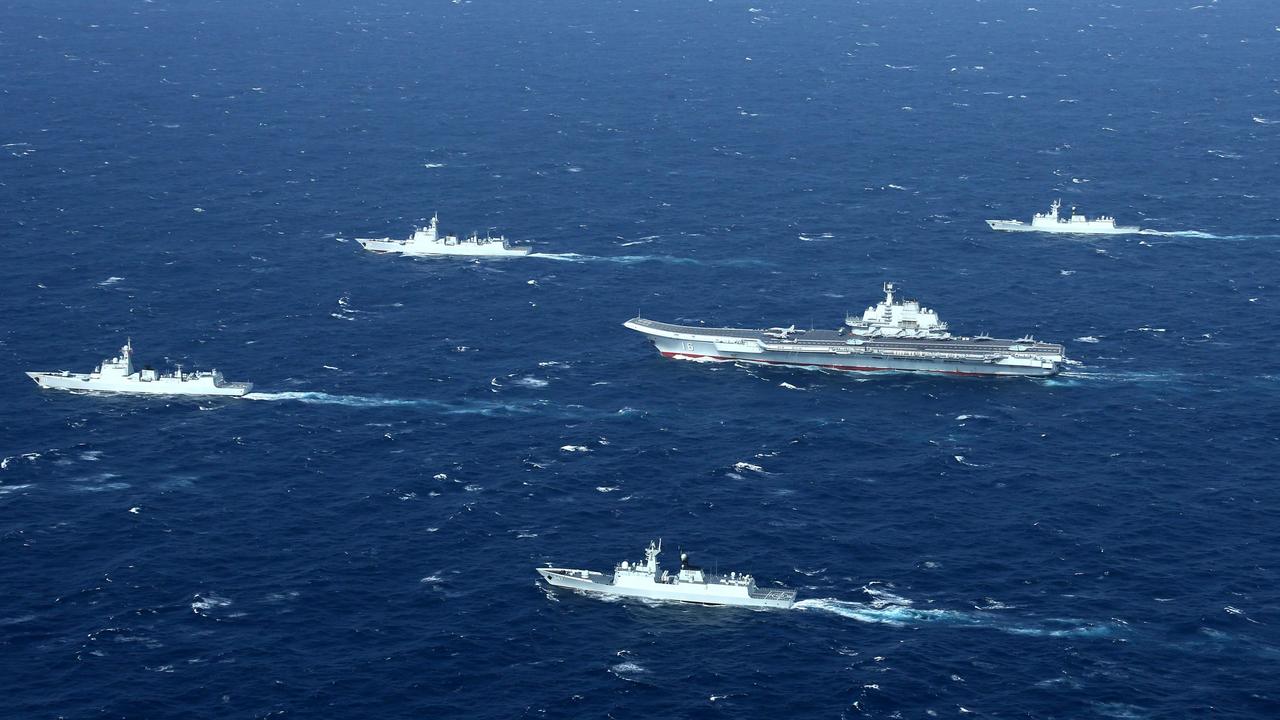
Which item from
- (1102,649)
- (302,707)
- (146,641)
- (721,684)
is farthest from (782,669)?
(146,641)

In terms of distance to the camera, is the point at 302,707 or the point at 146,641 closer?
the point at 302,707

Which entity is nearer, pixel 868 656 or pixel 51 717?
pixel 51 717

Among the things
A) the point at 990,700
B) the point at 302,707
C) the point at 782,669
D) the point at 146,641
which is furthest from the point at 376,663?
the point at 990,700

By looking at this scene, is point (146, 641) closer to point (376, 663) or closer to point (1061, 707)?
point (376, 663)

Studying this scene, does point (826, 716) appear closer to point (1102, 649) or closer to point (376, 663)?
point (1102, 649)

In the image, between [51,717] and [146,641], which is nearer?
[51,717]

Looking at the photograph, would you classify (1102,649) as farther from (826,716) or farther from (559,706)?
(559,706)

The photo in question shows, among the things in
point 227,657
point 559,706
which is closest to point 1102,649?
point 559,706
